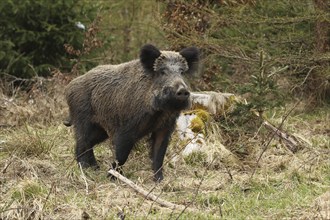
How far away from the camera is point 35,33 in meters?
13.9

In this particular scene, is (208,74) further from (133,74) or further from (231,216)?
(231,216)

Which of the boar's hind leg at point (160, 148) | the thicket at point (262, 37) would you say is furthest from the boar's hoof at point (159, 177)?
the thicket at point (262, 37)

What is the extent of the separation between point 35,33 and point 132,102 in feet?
20.3

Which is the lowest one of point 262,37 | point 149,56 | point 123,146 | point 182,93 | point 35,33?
point 35,33

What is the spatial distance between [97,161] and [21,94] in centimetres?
441

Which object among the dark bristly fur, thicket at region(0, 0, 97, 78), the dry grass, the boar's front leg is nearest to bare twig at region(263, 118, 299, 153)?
the dry grass

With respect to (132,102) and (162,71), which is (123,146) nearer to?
(132,102)

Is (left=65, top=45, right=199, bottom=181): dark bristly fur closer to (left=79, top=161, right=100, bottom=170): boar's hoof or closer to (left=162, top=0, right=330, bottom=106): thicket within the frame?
(left=79, top=161, right=100, bottom=170): boar's hoof

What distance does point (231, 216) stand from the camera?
6.45 meters

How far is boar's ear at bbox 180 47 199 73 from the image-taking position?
8.37m

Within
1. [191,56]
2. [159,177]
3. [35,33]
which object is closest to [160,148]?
[159,177]

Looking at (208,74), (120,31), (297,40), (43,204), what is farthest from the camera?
(120,31)

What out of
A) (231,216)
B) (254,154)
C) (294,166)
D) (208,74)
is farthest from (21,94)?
(231,216)

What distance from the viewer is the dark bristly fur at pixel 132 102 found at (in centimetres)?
809
